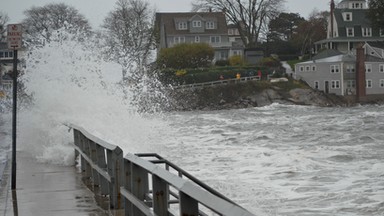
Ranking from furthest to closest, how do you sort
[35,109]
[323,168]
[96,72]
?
[96,72], [35,109], [323,168]

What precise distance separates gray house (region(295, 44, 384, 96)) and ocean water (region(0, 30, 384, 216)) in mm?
53772

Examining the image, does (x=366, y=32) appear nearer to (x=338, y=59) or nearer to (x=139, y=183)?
(x=338, y=59)

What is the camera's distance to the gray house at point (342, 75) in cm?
8369

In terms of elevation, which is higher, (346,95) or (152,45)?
(152,45)

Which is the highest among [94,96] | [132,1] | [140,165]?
[132,1]

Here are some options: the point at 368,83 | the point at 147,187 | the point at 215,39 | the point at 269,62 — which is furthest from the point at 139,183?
the point at 215,39

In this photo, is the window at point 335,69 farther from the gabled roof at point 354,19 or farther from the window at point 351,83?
the gabled roof at point 354,19

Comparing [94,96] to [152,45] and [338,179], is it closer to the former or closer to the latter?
[338,179]

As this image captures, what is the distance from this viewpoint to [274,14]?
4023 inches

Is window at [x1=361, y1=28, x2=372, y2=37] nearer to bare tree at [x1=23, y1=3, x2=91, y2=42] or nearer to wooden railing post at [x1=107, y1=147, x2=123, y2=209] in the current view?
bare tree at [x1=23, y1=3, x2=91, y2=42]

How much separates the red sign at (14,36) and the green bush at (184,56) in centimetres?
7615

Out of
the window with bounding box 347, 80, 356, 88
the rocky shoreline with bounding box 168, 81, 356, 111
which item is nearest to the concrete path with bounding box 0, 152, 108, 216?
the rocky shoreline with bounding box 168, 81, 356, 111

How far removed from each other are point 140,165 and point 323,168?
43.5 feet

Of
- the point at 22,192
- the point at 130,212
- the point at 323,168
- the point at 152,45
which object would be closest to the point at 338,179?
the point at 323,168
